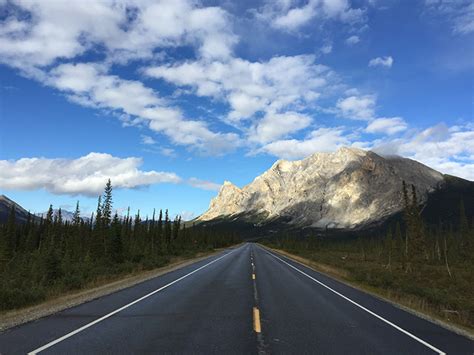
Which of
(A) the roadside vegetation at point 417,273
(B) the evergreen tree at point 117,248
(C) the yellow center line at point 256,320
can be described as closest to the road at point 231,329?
(C) the yellow center line at point 256,320

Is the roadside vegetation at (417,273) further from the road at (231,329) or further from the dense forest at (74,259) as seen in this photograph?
the dense forest at (74,259)

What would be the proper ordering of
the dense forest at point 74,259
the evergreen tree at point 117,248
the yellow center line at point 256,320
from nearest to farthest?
the yellow center line at point 256,320 < the dense forest at point 74,259 < the evergreen tree at point 117,248

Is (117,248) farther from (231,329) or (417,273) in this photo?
(417,273)

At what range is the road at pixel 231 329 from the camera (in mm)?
7809

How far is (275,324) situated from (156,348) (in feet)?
12.1

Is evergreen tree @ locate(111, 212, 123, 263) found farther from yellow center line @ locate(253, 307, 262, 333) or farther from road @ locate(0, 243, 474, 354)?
yellow center line @ locate(253, 307, 262, 333)

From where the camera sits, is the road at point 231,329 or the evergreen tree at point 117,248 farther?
the evergreen tree at point 117,248

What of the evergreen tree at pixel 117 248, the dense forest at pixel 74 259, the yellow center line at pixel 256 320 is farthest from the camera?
the evergreen tree at pixel 117 248

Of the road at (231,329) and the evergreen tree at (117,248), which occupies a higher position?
the evergreen tree at (117,248)

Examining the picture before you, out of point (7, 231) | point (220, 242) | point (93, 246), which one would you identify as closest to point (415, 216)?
point (93, 246)

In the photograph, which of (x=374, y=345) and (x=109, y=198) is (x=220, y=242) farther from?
(x=374, y=345)

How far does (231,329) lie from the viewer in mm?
9484

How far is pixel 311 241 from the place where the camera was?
141 meters

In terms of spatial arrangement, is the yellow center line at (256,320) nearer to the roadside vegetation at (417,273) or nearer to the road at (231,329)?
the road at (231,329)
